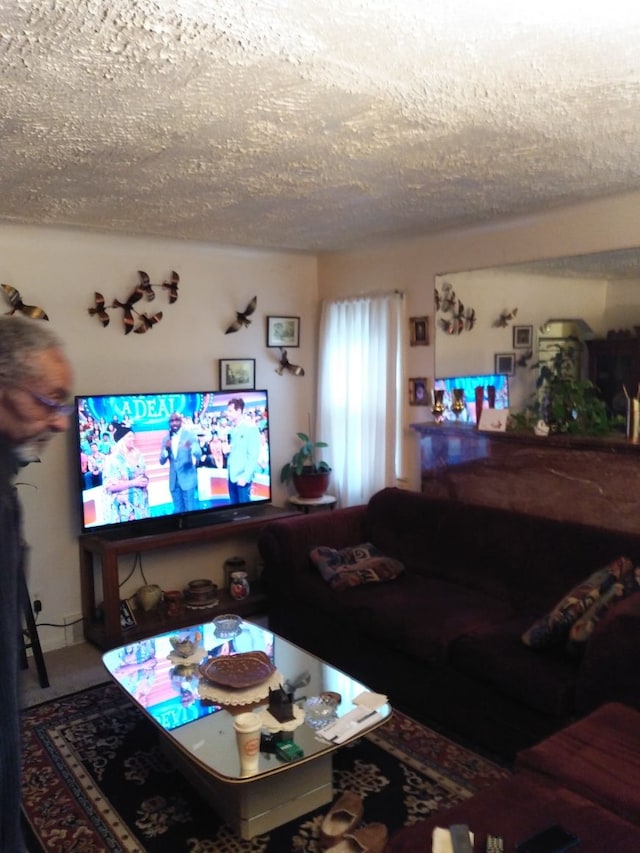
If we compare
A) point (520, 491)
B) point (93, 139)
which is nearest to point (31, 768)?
point (93, 139)

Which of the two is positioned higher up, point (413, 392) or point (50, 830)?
point (413, 392)

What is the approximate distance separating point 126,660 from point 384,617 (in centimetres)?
118

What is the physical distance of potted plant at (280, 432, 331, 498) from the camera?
480 centimetres

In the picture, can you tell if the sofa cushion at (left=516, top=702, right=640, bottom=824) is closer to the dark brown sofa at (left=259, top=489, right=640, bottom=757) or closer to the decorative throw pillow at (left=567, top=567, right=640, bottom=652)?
the dark brown sofa at (left=259, top=489, right=640, bottom=757)

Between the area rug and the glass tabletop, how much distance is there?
12.3 inches

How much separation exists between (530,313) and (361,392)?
1.26 m

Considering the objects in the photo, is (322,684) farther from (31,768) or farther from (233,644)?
(31,768)

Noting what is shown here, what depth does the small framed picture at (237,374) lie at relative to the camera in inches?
185

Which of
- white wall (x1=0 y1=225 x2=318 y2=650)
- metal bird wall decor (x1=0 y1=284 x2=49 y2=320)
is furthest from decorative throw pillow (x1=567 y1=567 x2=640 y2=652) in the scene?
metal bird wall decor (x1=0 y1=284 x2=49 y2=320)

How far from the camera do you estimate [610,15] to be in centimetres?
161

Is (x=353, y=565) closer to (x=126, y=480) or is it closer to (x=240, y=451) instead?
(x=240, y=451)

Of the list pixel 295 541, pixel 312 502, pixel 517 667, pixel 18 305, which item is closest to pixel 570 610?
pixel 517 667

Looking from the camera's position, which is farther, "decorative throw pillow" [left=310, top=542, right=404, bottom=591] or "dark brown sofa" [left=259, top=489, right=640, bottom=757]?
"decorative throw pillow" [left=310, top=542, right=404, bottom=591]

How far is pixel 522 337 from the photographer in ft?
13.5
